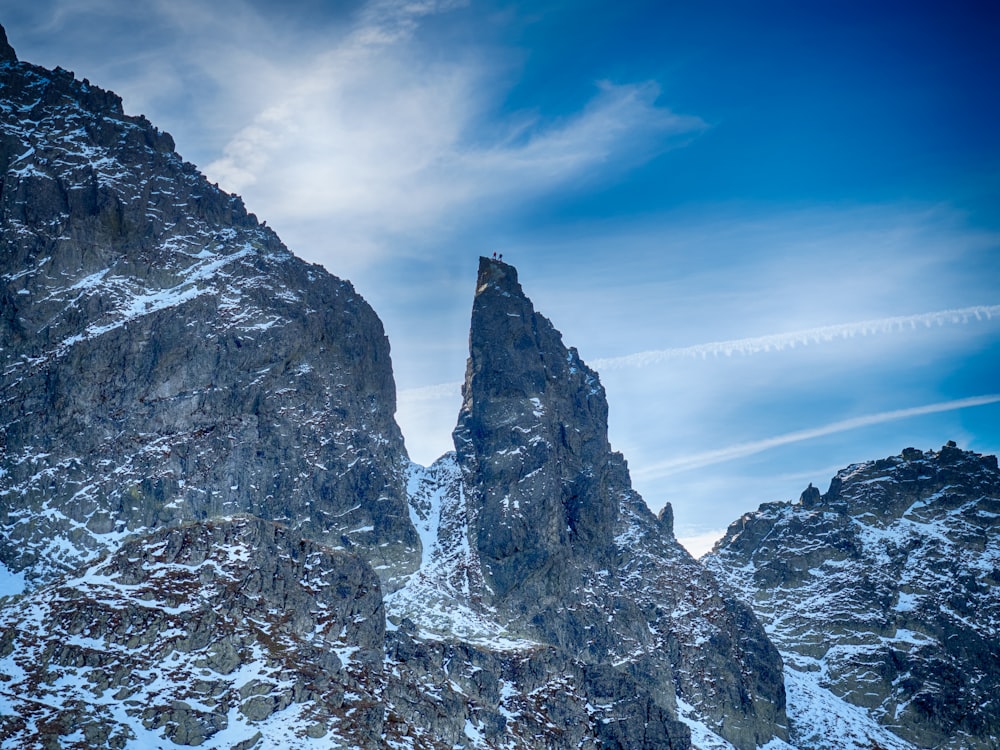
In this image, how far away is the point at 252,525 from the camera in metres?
178

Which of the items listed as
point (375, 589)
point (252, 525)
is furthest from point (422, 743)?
point (252, 525)

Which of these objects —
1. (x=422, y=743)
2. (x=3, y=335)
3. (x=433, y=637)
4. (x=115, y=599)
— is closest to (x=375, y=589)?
(x=433, y=637)

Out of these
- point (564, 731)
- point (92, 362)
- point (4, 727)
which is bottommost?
point (564, 731)

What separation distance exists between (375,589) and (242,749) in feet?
Result: 142

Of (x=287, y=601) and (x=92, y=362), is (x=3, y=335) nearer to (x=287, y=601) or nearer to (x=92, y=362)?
(x=92, y=362)

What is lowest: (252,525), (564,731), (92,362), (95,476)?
(564,731)

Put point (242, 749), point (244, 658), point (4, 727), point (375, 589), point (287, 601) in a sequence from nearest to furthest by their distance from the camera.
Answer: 1. point (4, 727)
2. point (242, 749)
3. point (244, 658)
4. point (287, 601)
5. point (375, 589)

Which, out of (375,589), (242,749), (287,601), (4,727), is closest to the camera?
(4,727)

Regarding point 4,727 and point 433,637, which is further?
point 433,637

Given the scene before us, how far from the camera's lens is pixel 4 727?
139875mm

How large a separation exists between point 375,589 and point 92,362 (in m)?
62.9

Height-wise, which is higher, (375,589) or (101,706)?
(375,589)

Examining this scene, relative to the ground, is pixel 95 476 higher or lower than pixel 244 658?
higher

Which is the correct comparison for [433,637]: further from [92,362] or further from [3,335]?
[3,335]
